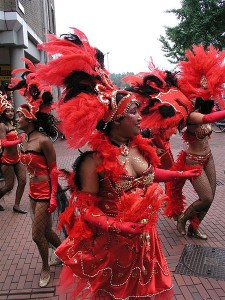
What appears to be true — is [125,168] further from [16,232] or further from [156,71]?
[16,232]

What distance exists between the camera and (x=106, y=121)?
2482mm

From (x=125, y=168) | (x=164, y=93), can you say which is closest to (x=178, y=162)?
(x=164, y=93)

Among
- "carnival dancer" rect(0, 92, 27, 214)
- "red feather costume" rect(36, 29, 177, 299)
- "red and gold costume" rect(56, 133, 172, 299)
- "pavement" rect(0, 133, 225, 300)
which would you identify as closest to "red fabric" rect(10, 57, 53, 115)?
"pavement" rect(0, 133, 225, 300)

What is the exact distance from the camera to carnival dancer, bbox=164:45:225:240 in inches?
160

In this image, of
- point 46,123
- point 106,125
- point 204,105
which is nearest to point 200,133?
point 204,105

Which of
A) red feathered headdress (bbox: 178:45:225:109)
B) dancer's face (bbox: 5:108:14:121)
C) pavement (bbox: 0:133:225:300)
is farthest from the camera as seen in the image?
dancer's face (bbox: 5:108:14:121)

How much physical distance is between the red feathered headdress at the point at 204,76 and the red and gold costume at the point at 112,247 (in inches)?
74.3

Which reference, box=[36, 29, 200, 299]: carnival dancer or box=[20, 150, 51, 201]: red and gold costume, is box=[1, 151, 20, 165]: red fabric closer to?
box=[20, 150, 51, 201]: red and gold costume

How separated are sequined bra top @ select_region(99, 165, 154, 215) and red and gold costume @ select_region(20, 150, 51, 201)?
138 centimetres

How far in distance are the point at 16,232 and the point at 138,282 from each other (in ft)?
10.7

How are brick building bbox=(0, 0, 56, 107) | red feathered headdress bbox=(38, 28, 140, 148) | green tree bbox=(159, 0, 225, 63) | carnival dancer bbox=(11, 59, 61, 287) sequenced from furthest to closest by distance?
1. green tree bbox=(159, 0, 225, 63)
2. brick building bbox=(0, 0, 56, 107)
3. carnival dancer bbox=(11, 59, 61, 287)
4. red feathered headdress bbox=(38, 28, 140, 148)

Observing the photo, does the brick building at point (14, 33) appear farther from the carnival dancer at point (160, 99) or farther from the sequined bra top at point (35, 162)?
the sequined bra top at point (35, 162)

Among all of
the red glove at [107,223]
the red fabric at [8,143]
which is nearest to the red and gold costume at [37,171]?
the red glove at [107,223]

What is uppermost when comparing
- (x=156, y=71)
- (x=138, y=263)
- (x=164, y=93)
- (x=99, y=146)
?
(x=156, y=71)
